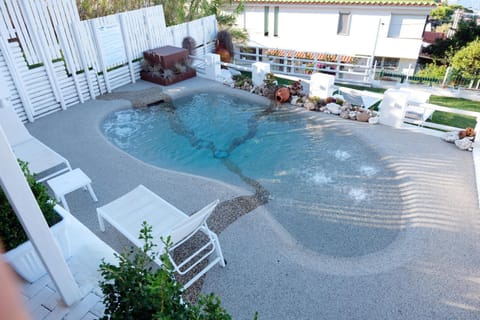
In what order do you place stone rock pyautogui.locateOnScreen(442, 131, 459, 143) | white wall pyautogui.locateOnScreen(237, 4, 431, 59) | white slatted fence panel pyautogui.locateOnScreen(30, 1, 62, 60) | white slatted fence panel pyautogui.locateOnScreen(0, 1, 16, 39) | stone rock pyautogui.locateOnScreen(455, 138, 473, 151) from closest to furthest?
stone rock pyautogui.locateOnScreen(455, 138, 473, 151), stone rock pyautogui.locateOnScreen(442, 131, 459, 143), white slatted fence panel pyautogui.locateOnScreen(0, 1, 16, 39), white slatted fence panel pyautogui.locateOnScreen(30, 1, 62, 60), white wall pyautogui.locateOnScreen(237, 4, 431, 59)

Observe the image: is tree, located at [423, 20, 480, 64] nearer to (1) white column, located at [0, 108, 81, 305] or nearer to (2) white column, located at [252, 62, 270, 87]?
(2) white column, located at [252, 62, 270, 87]

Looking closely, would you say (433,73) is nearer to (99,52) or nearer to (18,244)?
(99,52)

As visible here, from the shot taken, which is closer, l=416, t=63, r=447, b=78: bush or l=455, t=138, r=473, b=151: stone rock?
l=455, t=138, r=473, b=151: stone rock

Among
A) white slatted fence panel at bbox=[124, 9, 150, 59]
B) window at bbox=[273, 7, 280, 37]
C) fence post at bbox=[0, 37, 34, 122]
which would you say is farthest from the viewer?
window at bbox=[273, 7, 280, 37]

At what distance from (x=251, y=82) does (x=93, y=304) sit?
8.93 meters

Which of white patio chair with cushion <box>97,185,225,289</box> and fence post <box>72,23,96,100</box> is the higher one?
fence post <box>72,23,96,100</box>

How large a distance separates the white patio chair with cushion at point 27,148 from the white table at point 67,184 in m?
0.57

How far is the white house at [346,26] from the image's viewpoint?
640 inches

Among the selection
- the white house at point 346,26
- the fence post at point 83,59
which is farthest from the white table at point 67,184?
the white house at point 346,26

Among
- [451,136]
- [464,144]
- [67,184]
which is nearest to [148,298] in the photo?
[67,184]

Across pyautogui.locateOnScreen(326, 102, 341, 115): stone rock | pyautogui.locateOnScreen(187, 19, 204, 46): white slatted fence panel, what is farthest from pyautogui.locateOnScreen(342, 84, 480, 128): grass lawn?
pyautogui.locateOnScreen(187, 19, 204, 46): white slatted fence panel

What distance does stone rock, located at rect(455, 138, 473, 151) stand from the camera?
6.94 m

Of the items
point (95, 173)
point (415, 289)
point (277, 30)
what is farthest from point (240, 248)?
point (277, 30)

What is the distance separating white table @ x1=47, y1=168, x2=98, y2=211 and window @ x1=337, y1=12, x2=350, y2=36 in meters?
16.3
